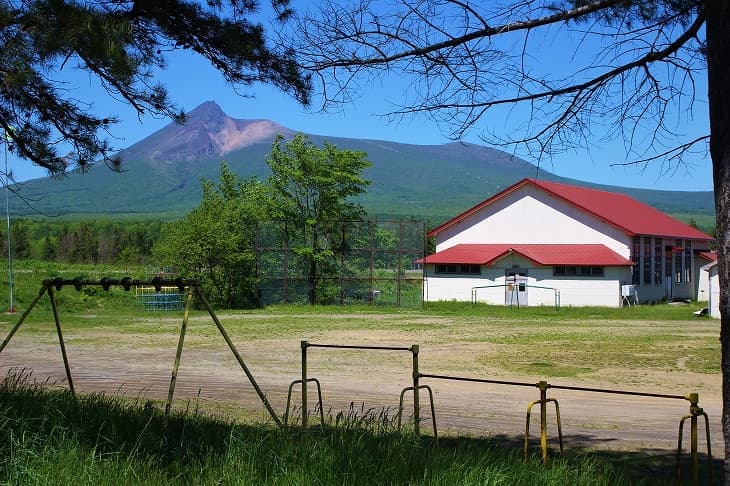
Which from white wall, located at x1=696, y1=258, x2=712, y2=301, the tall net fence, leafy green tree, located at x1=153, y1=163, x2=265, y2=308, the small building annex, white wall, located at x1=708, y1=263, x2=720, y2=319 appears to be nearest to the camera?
white wall, located at x1=708, y1=263, x2=720, y2=319

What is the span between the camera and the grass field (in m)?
5.47

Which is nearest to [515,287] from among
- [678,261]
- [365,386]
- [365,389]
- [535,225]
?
[535,225]

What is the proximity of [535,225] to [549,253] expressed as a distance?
2.31 m

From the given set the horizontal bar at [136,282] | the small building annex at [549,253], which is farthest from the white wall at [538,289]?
the horizontal bar at [136,282]

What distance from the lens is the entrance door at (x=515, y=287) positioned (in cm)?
4403

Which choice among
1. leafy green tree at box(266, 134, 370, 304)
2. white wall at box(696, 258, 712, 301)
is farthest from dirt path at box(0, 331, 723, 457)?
white wall at box(696, 258, 712, 301)

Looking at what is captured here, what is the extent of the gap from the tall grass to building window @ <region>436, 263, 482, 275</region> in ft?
128

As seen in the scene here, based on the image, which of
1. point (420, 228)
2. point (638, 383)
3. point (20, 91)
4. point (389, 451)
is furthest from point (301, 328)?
point (389, 451)

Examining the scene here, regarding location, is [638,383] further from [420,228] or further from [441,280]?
[441,280]

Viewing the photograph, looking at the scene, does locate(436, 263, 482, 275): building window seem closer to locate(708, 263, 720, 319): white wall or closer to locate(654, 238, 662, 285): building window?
locate(654, 238, 662, 285): building window

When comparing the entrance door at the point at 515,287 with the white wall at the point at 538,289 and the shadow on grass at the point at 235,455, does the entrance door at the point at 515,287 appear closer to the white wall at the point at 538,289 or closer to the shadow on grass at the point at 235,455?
the white wall at the point at 538,289

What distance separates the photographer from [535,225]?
154 feet

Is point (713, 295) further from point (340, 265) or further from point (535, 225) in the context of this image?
point (340, 265)

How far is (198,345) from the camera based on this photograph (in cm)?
2331
